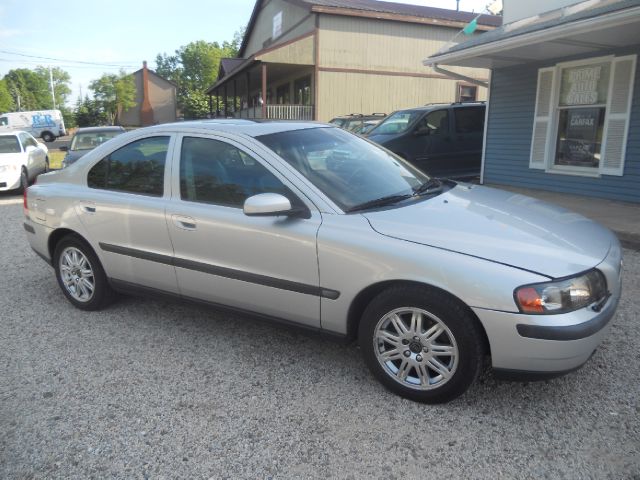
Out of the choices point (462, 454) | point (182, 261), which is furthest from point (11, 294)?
point (462, 454)

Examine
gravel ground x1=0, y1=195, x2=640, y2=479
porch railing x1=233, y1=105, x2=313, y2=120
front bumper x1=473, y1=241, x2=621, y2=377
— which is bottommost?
gravel ground x1=0, y1=195, x2=640, y2=479

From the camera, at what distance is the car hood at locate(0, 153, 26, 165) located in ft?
37.3

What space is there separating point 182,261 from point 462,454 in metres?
2.16

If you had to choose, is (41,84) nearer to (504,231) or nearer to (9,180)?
(9,180)

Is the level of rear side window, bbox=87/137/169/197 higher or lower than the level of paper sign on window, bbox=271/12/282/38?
lower

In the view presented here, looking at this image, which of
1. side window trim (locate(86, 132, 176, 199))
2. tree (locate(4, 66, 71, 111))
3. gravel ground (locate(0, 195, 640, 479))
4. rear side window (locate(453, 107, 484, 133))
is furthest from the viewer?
tree (locate(4, 66, 71, 111))

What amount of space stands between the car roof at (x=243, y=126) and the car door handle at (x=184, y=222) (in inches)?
24.9

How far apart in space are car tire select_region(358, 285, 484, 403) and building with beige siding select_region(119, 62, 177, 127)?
58717 mm

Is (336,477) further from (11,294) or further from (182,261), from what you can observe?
(11,294)

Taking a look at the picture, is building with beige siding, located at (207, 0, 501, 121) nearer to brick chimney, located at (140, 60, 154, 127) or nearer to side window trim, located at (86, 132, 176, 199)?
side window trim, located at (86, 132, 176, 199)

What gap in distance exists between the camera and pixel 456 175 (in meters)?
11.1

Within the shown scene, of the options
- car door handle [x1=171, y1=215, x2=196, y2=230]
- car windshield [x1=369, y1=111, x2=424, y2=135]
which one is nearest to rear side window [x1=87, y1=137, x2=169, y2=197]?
car door handle [x1=171, y1=215, x2=196, y2=230]

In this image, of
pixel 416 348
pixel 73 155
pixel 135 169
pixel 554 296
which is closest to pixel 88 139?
pixel 73 155

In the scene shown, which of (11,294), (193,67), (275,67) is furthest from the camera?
(193,67)
